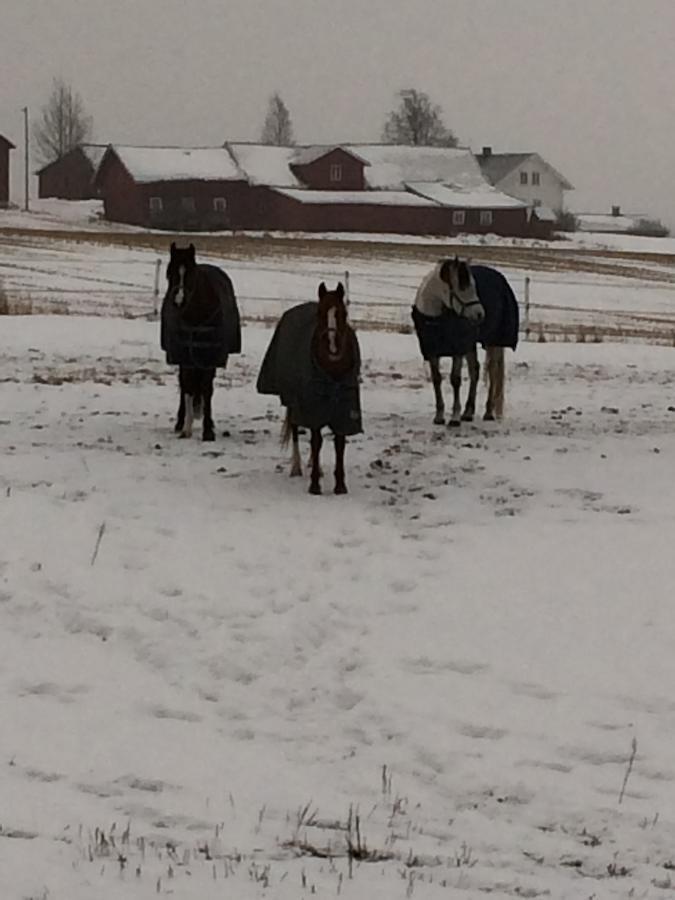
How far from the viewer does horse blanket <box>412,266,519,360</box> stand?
13163 millimetres

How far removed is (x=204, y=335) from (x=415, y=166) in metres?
79.5

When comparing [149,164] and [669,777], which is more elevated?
[149,164]

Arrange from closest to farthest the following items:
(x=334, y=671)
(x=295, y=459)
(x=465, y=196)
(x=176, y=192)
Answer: (x=334, y=671) → (x=295, y=459) → (x=176, y=192) → (x=465, y=196)

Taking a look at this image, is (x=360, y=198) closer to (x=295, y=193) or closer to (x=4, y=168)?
(x=295, y=193)

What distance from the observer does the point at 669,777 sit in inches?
222

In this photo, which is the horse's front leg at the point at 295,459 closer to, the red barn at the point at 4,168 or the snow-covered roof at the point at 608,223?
the red barn at the point at 4,168

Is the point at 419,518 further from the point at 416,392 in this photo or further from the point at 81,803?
the point at 416,392

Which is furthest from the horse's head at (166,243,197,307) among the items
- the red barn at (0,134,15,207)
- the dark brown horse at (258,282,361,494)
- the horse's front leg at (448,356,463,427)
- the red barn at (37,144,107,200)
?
the red barn at (37,144,107,200)

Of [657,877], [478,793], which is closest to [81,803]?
[478,793]

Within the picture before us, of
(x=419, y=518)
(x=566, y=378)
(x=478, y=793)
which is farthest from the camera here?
(x=566, y=378)

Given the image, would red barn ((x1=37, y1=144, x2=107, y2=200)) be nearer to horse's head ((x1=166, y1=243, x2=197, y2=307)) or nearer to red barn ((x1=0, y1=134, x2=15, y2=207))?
red barn ((x1=0, y1=134, x2=15, y2=207))

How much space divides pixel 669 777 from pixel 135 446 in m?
7.08

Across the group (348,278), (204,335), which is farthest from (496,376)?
(348,278)

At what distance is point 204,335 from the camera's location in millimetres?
12000
